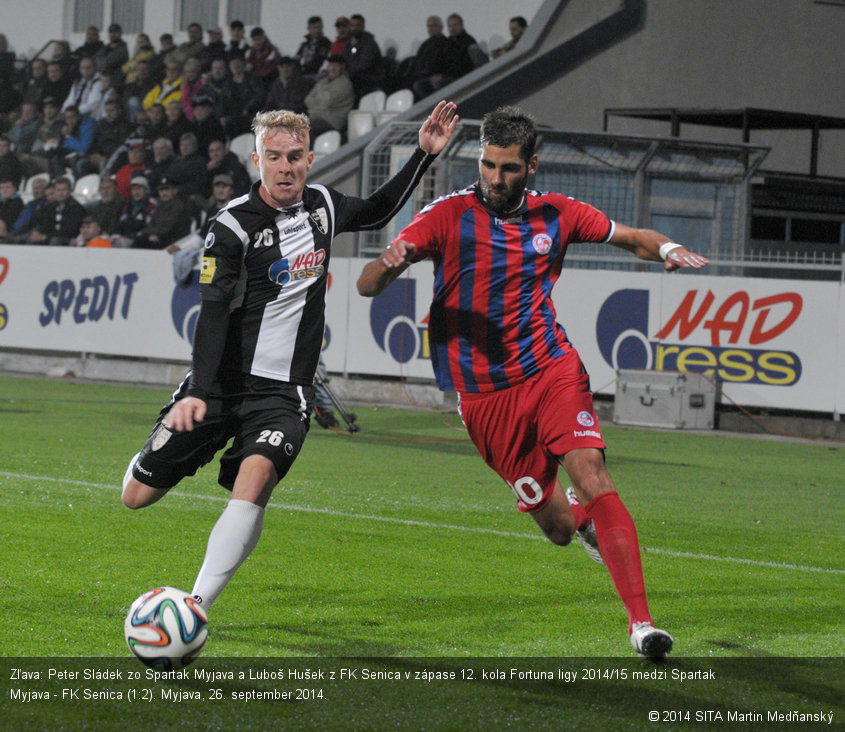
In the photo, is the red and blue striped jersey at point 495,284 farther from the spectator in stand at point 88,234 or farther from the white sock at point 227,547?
the spectator in stand at point 88,234

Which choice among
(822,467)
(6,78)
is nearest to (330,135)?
(6,78)

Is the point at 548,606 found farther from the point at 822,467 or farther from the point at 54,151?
the point at 54,151

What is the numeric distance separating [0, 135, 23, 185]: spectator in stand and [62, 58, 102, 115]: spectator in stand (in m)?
1.36

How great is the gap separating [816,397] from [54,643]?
38.9 ft

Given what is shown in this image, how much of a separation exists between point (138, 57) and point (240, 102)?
3748mm

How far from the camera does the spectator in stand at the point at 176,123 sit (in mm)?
23906

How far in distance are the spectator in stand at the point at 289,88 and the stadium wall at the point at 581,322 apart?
4.39 meters

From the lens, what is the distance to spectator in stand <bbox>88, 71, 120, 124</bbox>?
26.3 meters

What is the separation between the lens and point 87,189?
2484 cm

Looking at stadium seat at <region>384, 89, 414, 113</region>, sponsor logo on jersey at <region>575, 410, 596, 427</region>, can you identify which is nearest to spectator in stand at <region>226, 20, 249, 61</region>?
stadium seat at <region>384, 89, 414, 113</region>

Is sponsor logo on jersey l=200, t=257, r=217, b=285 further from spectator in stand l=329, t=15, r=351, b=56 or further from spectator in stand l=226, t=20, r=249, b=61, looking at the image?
spectator in stand l=226, t=20, r=249, b=61

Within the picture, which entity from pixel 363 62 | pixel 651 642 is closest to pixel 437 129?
pixel 651 642

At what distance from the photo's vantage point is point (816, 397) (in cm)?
1526

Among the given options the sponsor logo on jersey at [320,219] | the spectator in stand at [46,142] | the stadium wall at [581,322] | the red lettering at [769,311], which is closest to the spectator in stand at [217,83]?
the spectator in stand at [46,142]
